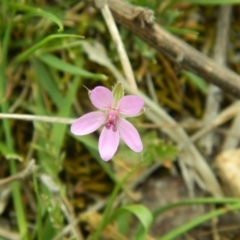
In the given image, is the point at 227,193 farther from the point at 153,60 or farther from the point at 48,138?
the point at 48,138

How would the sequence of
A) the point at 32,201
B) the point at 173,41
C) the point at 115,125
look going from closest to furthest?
1. the point at 115,125
2. the point at 173,41
3. the point at 32,201

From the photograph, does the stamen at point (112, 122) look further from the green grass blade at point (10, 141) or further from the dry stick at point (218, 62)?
the dry stick at point (218, 62)

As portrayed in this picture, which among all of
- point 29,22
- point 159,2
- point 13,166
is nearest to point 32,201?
point 13,166

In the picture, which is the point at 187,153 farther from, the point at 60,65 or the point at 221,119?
the point at 60,65

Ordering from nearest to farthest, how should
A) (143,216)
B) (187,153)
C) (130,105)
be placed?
(130,105), (143,216), (187,153)

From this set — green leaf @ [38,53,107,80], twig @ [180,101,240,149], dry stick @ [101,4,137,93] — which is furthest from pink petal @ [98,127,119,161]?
twig @ [180,101,240,149]

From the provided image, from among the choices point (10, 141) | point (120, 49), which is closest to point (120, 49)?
→ point (120, 49)

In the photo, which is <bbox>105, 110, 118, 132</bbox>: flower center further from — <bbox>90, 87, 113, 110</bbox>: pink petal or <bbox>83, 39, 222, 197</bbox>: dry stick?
<bbox>83, 39, 222, 197</bbox>: dry stick
